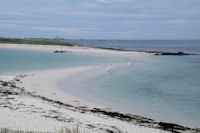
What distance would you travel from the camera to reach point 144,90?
19297 mm

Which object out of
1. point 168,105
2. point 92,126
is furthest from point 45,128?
point 168,105

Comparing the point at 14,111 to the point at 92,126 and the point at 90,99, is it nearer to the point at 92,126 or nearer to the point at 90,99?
the point at 92,126

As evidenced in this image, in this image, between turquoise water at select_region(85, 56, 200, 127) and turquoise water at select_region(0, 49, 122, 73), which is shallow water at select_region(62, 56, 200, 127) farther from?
turquoise water at select_region(0, 49, 122, 73)

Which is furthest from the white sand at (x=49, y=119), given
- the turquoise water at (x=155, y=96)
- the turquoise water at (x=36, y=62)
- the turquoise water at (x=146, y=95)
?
the turquoise water at (x=36, y=62)

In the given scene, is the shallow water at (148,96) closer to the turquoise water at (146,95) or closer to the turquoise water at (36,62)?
the turquoise water at (146,95)

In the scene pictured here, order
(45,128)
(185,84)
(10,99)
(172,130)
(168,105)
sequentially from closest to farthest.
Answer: (45,128) < (172,130) < (10,99) < (168,105) < (185,84)

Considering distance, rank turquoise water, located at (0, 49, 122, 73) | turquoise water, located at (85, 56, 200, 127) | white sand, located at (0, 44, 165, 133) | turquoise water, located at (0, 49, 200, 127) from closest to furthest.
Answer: white sand, located at (0, 44, 165, 133) < turquoise water, located at (85, 56, 200, 127) < turquoise water, located at (0, 49, 200, 127) < turquoise water, located at (0, 49, 122, 73)

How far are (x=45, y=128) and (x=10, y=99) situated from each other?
5185mm

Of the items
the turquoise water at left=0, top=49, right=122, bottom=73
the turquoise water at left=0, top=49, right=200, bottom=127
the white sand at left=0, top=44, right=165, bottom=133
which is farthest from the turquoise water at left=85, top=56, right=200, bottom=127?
the turquoise water at left=0, top=49, right=122, bottom=73

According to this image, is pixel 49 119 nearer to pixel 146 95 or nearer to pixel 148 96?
pixel 148 96

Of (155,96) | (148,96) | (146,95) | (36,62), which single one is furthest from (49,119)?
(36,62)

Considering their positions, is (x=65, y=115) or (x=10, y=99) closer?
(x=65, y=115)

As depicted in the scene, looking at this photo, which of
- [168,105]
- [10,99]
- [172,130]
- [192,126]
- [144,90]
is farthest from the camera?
[144,90]

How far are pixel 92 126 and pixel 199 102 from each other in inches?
357
